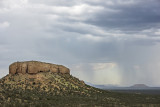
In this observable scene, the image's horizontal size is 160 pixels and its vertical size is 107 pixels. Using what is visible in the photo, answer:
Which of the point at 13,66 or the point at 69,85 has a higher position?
the point at 13,66

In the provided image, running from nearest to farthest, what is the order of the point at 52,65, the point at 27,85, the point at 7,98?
1. the point at 7,98
2. the point at 27,85
3. the point at 52,65

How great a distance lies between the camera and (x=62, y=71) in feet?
326

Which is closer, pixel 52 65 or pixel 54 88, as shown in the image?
pixel 54 88

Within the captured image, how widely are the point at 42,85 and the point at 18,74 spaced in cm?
1253

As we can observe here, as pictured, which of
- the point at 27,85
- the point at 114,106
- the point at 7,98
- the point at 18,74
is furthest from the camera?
the point at 18,74

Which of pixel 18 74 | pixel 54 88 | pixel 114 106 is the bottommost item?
pixel 114 106

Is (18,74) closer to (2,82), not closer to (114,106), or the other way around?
(2,82)

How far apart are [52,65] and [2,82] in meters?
21.5

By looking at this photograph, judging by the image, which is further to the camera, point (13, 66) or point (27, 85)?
point (13, 66)

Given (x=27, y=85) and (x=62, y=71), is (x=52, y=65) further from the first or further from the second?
(x=27, y=85)

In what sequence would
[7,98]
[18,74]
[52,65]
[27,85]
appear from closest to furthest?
[7,98] → [27,85] → [18,74] → [52,65]

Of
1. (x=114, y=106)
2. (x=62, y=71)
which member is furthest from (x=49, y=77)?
(x=114, y=106)

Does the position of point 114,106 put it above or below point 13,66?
below

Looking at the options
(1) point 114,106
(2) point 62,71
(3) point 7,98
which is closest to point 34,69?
(2) point 62,71
